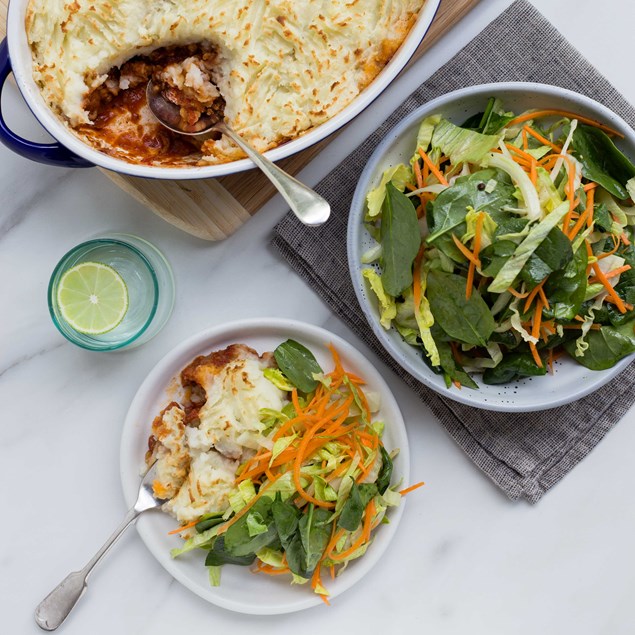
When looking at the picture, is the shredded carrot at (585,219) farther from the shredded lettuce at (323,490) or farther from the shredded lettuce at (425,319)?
the shredded lettuce at (323,490)

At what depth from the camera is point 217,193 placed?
194cm

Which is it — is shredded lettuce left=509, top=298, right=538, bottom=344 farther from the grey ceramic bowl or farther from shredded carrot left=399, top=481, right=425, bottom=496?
shredded carrot left=399, top=481, right=425, bottom=496

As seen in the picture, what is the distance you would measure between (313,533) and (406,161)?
39.3 inches

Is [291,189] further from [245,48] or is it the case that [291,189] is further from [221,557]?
[221,557]

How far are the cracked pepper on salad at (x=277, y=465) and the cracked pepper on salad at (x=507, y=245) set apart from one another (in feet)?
0.97

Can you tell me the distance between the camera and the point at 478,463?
6.65ft

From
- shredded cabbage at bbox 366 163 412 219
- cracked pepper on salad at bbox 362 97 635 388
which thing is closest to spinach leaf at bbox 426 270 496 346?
cracked pepper on salad at bbox 362 97 635 388

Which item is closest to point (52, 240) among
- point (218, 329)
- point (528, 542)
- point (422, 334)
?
point (218, 329)

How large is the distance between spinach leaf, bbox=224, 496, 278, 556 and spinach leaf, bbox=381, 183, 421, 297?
0.68 metres

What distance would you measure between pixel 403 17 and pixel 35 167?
112 cm

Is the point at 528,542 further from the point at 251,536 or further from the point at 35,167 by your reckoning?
the point at 35,167

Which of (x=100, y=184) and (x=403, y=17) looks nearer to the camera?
(x=403, y=17)

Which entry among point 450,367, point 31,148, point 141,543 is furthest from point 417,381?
point 31,148

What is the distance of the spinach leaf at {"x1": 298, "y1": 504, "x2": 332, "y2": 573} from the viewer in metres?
1.85
